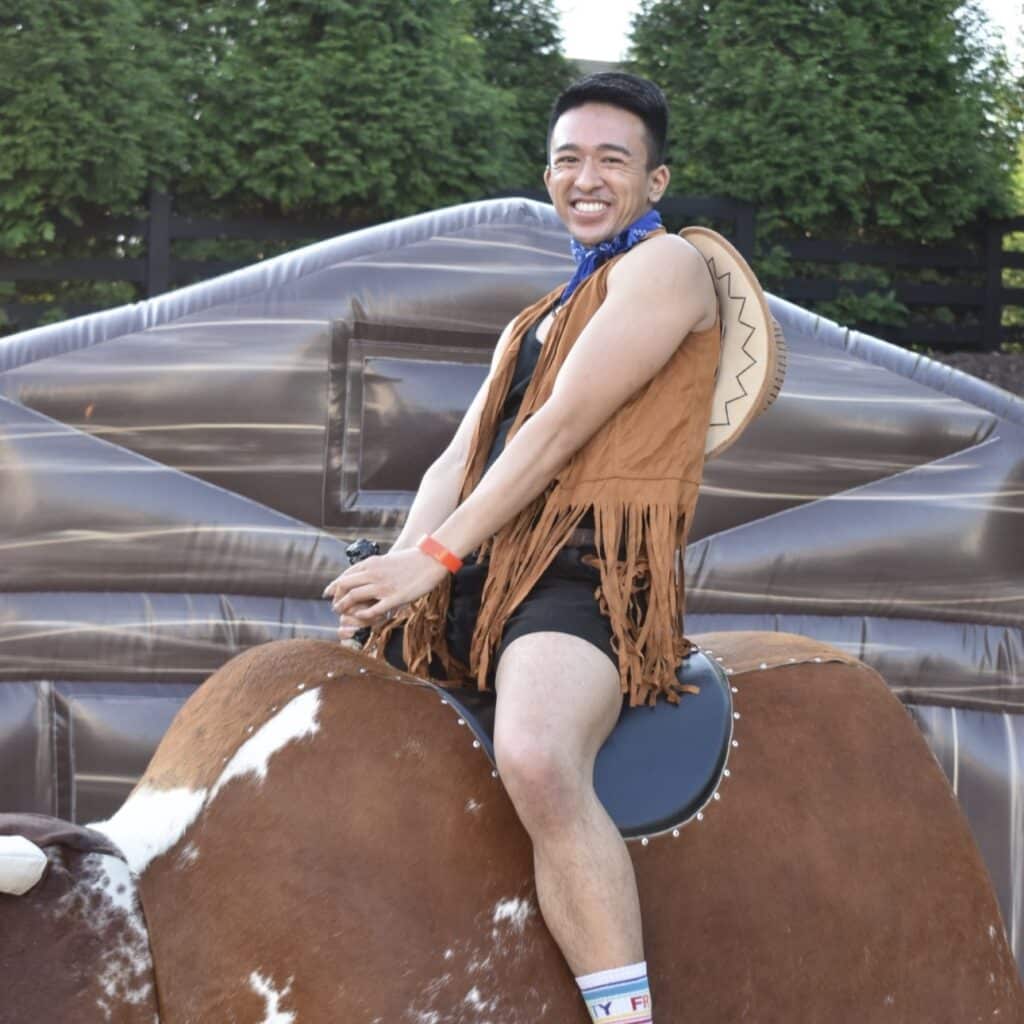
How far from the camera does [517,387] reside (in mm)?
1991

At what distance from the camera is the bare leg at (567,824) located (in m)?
1.57

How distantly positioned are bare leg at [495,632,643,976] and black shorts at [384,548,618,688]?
9 centimetres

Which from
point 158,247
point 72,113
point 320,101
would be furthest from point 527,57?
point 72,113

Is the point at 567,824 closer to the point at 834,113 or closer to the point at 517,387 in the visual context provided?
the point at 517,387

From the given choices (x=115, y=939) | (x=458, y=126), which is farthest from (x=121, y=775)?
(x=458, y=126)

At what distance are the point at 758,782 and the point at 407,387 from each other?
58.6 inches

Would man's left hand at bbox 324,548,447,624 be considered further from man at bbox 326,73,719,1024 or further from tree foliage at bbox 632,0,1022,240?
tree foliage at bbox 632,0,1022,240

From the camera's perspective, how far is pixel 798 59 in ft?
21.9

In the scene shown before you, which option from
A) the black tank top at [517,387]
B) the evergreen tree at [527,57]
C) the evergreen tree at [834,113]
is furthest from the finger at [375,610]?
the evergreen tree at [527,57]

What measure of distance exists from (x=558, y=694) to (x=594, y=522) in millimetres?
245

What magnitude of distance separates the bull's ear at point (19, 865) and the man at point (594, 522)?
43 cm

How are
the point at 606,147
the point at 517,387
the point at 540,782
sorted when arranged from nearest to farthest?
the point at 540,782 < the point at 606,147 < the point at 517,387

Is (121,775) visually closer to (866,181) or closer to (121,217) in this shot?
(121,217)

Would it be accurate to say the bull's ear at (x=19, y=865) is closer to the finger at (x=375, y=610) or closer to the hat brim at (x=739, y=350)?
the finger at (x=375, y=610)
